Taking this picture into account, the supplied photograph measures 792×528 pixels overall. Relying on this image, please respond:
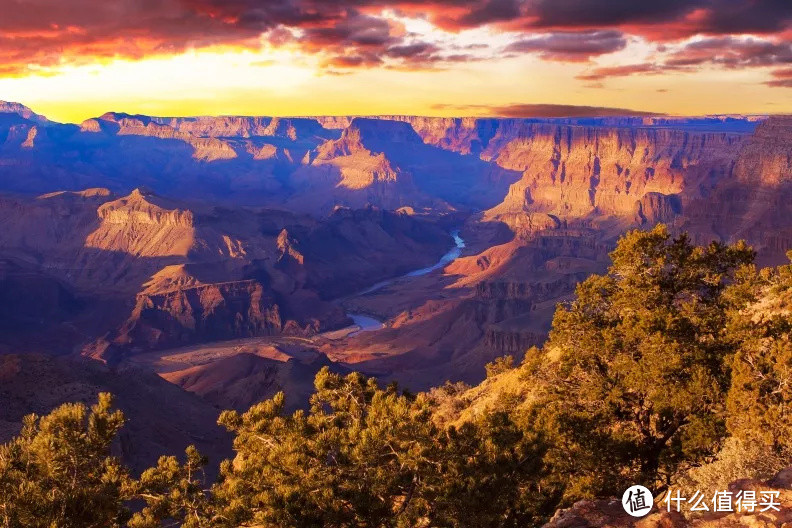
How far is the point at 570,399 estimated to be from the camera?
78.3 ft

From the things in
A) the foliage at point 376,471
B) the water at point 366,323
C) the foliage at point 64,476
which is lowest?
the water at point 366,323

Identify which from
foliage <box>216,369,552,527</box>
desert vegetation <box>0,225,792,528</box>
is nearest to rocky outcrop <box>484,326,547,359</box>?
desert vegetation <box>0,225,792,528</box>

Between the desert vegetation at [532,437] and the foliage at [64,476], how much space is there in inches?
1.5

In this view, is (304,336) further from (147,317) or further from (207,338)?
(147,317)

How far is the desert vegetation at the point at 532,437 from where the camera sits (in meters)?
15.6

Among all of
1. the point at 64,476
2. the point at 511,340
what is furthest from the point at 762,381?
the point at 511,340

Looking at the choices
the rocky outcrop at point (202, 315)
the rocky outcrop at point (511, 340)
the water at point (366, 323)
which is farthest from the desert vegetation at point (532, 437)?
the rocky outcrop at point (202, 315)

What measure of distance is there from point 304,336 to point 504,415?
15156 centimetres

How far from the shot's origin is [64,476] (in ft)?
49.6

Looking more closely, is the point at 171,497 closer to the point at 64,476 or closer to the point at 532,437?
the point at 64,476

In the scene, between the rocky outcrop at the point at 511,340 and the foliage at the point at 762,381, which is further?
the rocky outcrop at the point at 511,340

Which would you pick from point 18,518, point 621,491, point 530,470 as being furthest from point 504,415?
point 18,518

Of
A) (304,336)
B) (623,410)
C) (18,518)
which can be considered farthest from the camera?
(304,336)

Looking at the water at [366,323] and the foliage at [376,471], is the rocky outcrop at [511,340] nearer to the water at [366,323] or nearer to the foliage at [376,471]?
the water at [366,323]
